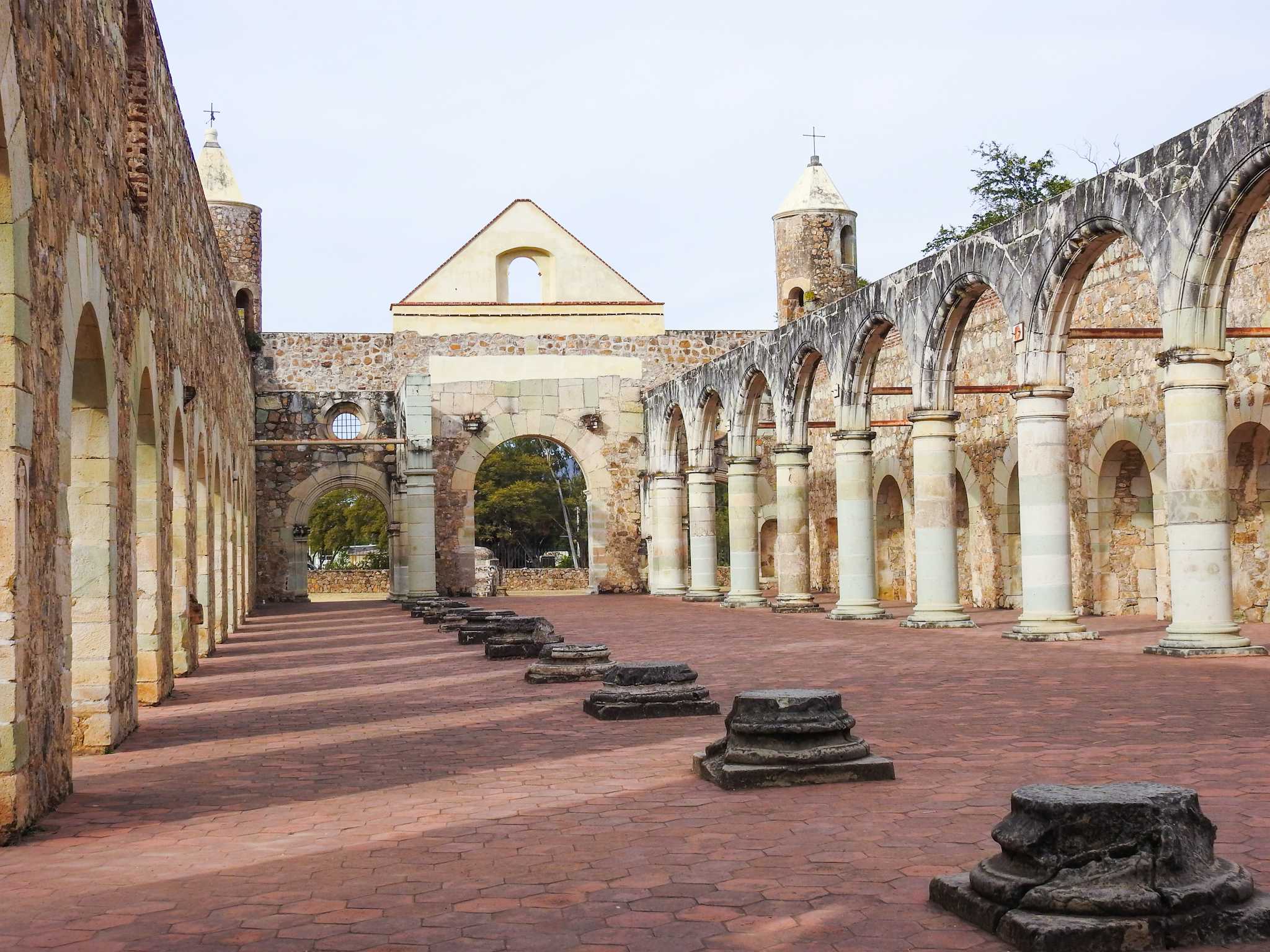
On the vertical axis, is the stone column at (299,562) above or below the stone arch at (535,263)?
below

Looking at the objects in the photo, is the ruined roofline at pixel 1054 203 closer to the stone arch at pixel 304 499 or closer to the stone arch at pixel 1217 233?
the stone arch at pixel 1217 233

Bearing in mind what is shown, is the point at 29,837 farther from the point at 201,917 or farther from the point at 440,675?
the point at 440,675

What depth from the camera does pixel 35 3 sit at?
18.6ft

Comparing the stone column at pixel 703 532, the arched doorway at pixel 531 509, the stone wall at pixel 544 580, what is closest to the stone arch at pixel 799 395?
the stone column at pixel 703 532

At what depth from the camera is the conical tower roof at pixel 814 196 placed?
32.7 metres

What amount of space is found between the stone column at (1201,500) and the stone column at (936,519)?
4507 millimetres

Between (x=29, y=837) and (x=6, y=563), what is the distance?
98 cm

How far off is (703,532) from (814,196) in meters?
11.2

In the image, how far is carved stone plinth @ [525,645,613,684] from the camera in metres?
10.6


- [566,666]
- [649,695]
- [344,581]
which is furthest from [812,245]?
[649,695]

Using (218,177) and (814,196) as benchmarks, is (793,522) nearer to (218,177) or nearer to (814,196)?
(814,196)

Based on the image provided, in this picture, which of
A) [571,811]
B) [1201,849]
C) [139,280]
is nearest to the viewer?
[1201,849]

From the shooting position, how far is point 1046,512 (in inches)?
542

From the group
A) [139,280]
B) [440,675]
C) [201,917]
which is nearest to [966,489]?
[440,675]
